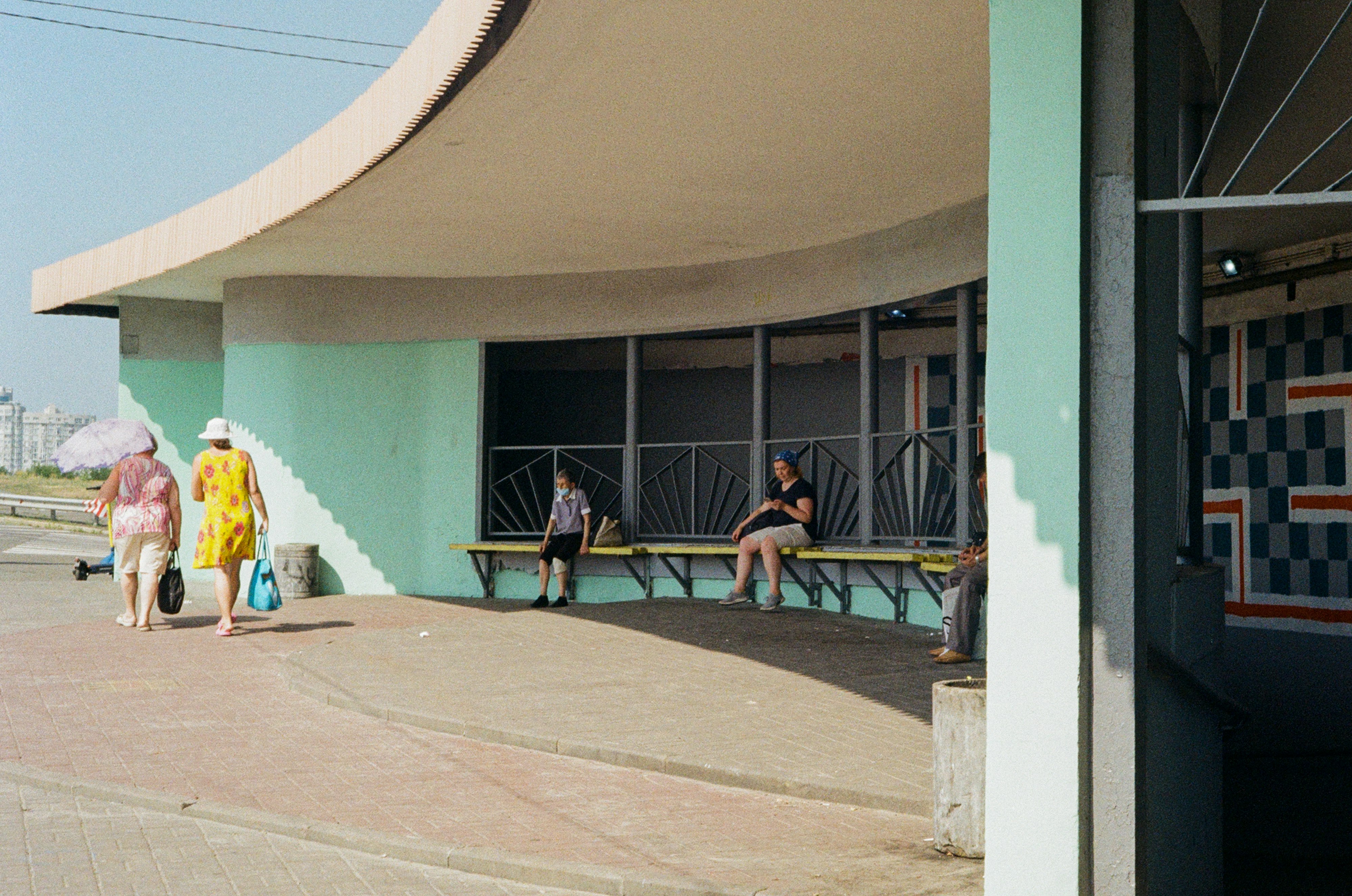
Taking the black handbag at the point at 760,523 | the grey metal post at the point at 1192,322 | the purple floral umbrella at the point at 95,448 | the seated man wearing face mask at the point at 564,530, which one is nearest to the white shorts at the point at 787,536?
the black handbag at the point at 760,523

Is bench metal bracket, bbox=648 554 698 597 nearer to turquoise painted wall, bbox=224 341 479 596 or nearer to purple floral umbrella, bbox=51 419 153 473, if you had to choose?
turquoise painted wall, bbox=224 341 479 596

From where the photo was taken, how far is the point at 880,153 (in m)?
9.20

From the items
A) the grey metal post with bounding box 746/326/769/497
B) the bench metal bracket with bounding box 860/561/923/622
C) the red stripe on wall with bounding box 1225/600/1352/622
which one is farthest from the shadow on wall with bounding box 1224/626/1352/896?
the grey metal post with bounding box 746/326/769/497

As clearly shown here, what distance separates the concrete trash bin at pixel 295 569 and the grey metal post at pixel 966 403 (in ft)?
23.7

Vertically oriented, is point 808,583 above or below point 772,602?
above

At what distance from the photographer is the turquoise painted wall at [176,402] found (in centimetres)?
1611

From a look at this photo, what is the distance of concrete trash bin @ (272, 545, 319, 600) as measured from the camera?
14234mm

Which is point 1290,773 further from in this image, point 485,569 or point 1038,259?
point 485,569

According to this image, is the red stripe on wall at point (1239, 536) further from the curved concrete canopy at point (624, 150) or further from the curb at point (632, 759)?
the curb at point (632, 759)

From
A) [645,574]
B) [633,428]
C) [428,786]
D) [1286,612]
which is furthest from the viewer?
[633,428]

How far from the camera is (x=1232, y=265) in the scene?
11.3 metres

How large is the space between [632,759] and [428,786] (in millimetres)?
970

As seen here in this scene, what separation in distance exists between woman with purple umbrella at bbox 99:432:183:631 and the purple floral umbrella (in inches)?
45.3

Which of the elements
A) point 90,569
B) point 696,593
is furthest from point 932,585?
point 90,569
